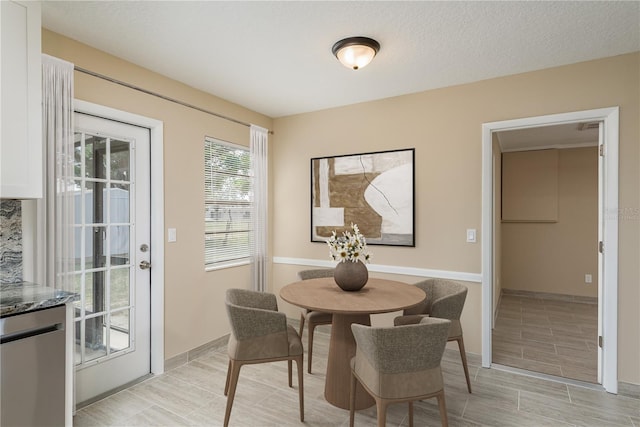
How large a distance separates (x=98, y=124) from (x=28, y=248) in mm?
1011

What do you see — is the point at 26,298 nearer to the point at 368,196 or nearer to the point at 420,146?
the point at 368,196

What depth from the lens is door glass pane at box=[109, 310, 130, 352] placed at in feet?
8.92

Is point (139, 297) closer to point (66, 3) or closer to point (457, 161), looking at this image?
point (66, 3)

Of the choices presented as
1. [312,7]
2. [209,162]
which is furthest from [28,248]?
[312,7]

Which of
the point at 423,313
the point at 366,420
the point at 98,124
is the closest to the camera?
the point at 366,420

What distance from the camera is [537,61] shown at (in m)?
2.74

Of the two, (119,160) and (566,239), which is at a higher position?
(119,160)

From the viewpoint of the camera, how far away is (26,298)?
1739 mm

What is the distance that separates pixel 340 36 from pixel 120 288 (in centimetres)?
256

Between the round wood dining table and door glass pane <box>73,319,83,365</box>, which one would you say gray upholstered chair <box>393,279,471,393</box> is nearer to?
the round wood dining table

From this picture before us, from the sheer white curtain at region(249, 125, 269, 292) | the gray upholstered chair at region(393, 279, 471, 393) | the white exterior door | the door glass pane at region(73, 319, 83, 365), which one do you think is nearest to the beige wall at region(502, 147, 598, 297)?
the gray upholstered chair at region(393, 279, 471, 393)

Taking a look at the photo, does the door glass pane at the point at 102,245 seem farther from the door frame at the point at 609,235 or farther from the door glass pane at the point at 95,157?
the door frame at the point at 609,235

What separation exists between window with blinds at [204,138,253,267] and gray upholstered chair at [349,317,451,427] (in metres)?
2.25

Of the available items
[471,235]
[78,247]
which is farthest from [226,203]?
[471,235]
